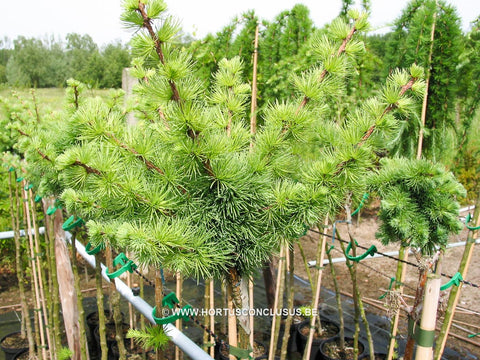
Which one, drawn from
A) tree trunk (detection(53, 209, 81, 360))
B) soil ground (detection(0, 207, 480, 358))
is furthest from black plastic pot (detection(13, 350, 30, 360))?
soil ground (detection(0, 207, 480, 358))

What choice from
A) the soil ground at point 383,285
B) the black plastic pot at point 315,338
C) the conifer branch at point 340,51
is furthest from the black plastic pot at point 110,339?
the conifer branch at point 340,51

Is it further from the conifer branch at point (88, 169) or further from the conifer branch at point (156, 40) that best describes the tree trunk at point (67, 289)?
the conifer branch at point (156, 40)

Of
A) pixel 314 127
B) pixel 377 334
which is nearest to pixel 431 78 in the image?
pixel 314 127

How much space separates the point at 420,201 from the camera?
4.09 feet

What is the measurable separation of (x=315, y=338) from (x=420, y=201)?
2.51 meters

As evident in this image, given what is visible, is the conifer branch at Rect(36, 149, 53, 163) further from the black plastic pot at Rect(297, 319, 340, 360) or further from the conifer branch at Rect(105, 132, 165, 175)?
the black plastic pot at Rect(297, 319, 340, 360)

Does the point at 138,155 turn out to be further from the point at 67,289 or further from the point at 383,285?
the point at 383,285

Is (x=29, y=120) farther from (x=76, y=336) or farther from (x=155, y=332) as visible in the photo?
Result: (x=155, y=332)

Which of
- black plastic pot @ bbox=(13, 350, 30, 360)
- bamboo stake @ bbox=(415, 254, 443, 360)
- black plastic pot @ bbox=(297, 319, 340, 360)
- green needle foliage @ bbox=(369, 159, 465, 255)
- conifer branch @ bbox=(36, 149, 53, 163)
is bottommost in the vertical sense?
black plastic pot @ bbox=(13, 350, 30, 360)

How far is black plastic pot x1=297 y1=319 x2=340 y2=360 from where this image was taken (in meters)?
3.34

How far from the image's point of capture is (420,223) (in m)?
1.21

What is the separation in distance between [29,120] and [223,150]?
2.07m

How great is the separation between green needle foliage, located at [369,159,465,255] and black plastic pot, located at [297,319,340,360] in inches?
92.1

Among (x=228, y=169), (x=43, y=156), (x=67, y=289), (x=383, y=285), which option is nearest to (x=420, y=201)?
(x=228, y=169)
